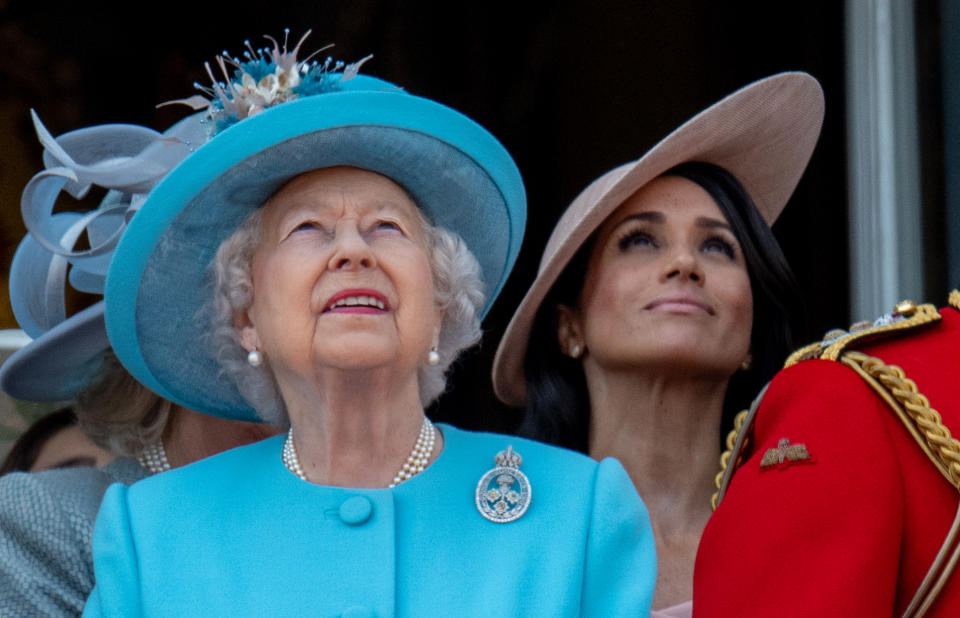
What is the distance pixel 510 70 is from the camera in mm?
5051

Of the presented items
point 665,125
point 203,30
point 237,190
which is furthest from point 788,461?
point 203,30

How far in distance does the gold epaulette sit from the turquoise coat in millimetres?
393

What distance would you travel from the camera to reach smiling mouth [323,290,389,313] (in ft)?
7.90

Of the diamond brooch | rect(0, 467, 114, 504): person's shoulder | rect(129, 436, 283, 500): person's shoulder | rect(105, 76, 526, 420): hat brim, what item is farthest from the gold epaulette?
rect(0, 467, 114, 504): person's shoulder

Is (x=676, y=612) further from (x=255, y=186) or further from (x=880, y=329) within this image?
(x=255, y=186)

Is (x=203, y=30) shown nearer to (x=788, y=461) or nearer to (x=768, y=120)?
(x=768, y=120)

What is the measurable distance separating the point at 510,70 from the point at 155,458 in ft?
7.79

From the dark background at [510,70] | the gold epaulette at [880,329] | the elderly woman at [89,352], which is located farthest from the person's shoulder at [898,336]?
the dark background at [510,70]

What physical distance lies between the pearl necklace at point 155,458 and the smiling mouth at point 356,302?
0.86 meters

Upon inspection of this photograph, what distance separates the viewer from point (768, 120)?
340 centimetres

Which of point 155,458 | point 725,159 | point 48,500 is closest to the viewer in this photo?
point 48,500

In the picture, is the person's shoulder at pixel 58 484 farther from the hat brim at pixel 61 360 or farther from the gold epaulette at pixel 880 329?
the gold epaulette at pixel 880 329

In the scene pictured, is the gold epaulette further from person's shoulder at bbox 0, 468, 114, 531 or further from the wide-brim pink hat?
person's shoulder at bbox 0, 468, 114, 531

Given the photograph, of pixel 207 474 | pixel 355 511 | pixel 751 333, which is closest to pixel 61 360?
pixel 207 474
